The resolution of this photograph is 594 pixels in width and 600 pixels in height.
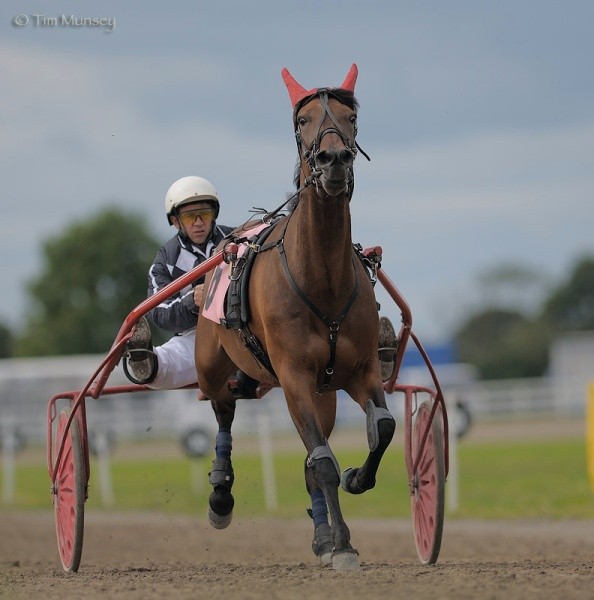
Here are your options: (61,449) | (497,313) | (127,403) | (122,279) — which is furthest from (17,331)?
(61,449)

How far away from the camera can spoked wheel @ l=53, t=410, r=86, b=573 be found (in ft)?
22.3

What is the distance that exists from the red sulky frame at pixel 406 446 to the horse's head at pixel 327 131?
878 mm

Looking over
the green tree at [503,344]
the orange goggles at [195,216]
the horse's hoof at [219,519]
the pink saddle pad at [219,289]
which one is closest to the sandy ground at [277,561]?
the horse's hoof at [219,519]

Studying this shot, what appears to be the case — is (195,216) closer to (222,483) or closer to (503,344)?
(222,483)

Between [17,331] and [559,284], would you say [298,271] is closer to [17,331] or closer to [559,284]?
[17,331]

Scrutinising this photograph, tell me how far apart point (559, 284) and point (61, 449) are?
72623mm

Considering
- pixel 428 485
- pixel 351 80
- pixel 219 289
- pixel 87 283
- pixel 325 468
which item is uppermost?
pixel 87 283

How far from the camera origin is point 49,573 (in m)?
6.96

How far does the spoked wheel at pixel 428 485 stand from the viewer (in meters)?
6.42

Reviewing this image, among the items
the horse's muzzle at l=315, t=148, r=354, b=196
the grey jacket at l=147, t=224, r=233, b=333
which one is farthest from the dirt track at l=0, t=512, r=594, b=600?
the horse's muzzle at l=315, t=148, r=354, b=196

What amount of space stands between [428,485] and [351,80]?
88.4 inches

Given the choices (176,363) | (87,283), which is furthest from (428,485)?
(87,283)

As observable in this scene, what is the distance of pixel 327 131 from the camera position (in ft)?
17.2

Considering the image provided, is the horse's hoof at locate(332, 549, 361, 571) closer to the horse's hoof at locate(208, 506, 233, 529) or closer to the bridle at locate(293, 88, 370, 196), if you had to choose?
the bridle at locate(293, 88, 370, 196)
